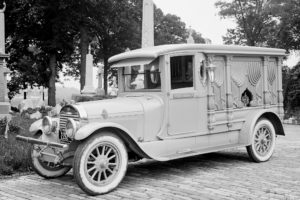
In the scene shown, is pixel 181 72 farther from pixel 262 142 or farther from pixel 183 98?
pixel 262 142

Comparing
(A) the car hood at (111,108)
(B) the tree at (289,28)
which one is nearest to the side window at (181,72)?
(A) the car hood at (111,108)

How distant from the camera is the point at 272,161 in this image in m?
7.91

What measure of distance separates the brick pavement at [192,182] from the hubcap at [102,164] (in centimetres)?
25

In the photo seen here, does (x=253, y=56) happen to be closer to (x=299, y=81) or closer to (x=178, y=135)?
(x=178, y=135)

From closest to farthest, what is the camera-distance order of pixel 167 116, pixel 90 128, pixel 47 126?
pixel 90 128, pixel 47 126, pixel 167 116

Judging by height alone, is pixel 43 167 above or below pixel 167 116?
below

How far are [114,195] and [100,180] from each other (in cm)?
43

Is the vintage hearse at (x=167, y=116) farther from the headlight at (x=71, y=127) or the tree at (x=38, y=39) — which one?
the tree at (x=38, y=39)

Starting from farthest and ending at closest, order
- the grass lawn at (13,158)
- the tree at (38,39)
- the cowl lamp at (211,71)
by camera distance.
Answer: the tree at (38,39) < the cowl lamp at (211,71) < the grass lawn at (13,158)

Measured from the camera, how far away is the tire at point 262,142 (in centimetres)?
768

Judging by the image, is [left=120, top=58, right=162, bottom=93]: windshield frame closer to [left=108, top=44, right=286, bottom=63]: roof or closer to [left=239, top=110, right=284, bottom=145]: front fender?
[left=108, top=44, right=286, bottom=63]: roof

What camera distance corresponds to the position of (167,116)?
6516mm

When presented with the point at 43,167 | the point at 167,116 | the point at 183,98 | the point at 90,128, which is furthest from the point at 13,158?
the point at 183,98

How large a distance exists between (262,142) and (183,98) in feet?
7.40
